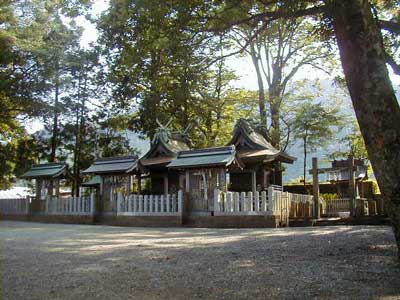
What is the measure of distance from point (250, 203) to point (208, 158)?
9.94ft

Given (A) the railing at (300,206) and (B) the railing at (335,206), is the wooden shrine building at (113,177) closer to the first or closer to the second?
(A) the railing at (300,206)

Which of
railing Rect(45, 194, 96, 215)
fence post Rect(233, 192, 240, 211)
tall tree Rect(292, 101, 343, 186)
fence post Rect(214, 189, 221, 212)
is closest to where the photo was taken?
fence post Rect(233, 192, 240, 211)

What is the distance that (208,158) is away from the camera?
17.9 meters

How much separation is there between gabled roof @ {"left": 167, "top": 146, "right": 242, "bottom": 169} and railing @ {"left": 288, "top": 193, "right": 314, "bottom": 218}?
2648 millimetres

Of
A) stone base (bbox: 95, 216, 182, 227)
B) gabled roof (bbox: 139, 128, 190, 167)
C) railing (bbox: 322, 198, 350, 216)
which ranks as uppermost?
gabled roof (bbox: 139, 128, 190, 167)

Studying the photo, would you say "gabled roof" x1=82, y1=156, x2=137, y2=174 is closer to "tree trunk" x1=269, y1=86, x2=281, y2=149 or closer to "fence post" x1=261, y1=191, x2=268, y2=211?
"fence post" x1=261, y1=191, x2=268, y2=211

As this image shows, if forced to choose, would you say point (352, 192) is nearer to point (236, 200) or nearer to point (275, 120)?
point (236, 200)

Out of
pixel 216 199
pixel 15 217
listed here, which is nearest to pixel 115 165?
pixel 216 199

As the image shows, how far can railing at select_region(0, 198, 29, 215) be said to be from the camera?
23.7 m

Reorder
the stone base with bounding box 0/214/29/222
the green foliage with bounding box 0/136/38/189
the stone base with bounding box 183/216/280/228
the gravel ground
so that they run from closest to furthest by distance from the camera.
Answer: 1. the gravel ground
2. the stone base with bounding box 183/216/280/228
3. the stone base with bounding box 0/214/29/222
4. the green foliage with bounding box 0/136/38/189

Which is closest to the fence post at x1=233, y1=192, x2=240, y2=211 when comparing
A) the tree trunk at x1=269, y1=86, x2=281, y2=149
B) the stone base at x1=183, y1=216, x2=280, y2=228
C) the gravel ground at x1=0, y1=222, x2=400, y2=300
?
the stone base at x1=183, y1=216, x2=280, y2=228

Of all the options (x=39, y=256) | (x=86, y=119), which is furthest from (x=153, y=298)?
(x=86, y=119)

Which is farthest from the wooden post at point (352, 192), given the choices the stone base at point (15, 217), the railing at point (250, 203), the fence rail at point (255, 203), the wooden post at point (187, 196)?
the stone base at point (15, 217)

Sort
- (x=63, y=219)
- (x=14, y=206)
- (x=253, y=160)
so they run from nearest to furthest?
(x=253, y=160)
(x=63, y=219)
(x=14, y=206)
